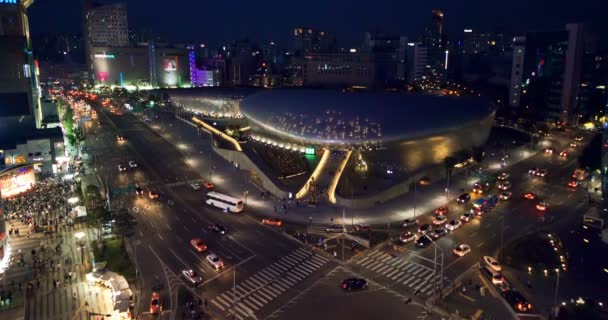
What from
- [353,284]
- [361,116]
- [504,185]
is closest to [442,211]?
[504,185]

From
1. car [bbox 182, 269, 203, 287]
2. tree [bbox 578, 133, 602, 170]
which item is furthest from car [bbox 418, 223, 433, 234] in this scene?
tree [bbox 578, 133, 602, 170]

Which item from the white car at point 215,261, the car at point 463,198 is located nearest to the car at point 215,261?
the white car at point 215,261

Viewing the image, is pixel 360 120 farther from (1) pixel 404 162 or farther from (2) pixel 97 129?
(2) pixel 97 129

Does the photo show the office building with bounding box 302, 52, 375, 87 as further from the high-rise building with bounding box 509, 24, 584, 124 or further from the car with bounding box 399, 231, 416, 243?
the car with bounding box 399, 231, 416, 243

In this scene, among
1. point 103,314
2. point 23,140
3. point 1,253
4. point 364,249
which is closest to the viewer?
point 103,314

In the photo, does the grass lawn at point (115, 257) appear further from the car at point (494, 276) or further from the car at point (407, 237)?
the car at point (494, 276)

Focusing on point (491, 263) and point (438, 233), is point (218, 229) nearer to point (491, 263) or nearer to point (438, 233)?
point (438, 233)

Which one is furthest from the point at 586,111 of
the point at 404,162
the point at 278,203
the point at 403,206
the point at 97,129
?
the point at 97,129
